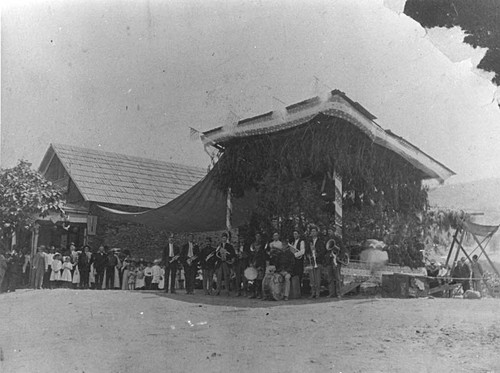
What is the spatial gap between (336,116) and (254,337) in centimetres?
398

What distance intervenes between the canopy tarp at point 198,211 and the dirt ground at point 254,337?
10.8 feet

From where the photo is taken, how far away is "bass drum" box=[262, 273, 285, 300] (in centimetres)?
889

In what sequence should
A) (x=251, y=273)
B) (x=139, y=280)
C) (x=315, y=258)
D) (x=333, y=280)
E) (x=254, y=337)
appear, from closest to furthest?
(x=254, y=337), (x=333, y=280), (x=315, y=258), (x=251, y=273), (x=139, y=280)

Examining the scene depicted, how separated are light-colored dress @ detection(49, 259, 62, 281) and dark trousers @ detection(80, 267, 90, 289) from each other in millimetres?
456

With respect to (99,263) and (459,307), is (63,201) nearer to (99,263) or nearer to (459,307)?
(99,263)

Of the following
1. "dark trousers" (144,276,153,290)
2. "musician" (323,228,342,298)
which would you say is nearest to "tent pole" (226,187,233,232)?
"dark trousers" (144,276,153,290)

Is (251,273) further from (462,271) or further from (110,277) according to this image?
(462,271)

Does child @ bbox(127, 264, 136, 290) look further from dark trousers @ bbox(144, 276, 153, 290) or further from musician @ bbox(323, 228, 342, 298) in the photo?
musician @ bbox(323, 228, 342, 298)

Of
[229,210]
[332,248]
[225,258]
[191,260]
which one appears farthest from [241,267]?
[332,248]

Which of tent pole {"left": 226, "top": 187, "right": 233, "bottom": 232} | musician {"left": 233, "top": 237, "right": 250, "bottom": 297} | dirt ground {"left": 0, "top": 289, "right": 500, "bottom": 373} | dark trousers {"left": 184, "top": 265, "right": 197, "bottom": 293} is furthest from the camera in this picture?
tent pole {"left": 226, "top": 187, "right": 233, "bottom": 232}

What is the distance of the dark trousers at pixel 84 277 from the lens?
38.2 feet

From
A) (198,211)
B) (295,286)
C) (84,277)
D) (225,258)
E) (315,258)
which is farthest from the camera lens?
(84,277)

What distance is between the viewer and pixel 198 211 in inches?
459

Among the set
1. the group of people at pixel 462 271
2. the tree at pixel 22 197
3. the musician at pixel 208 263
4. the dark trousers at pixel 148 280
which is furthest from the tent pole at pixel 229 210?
the group of people at pixel 462 271
